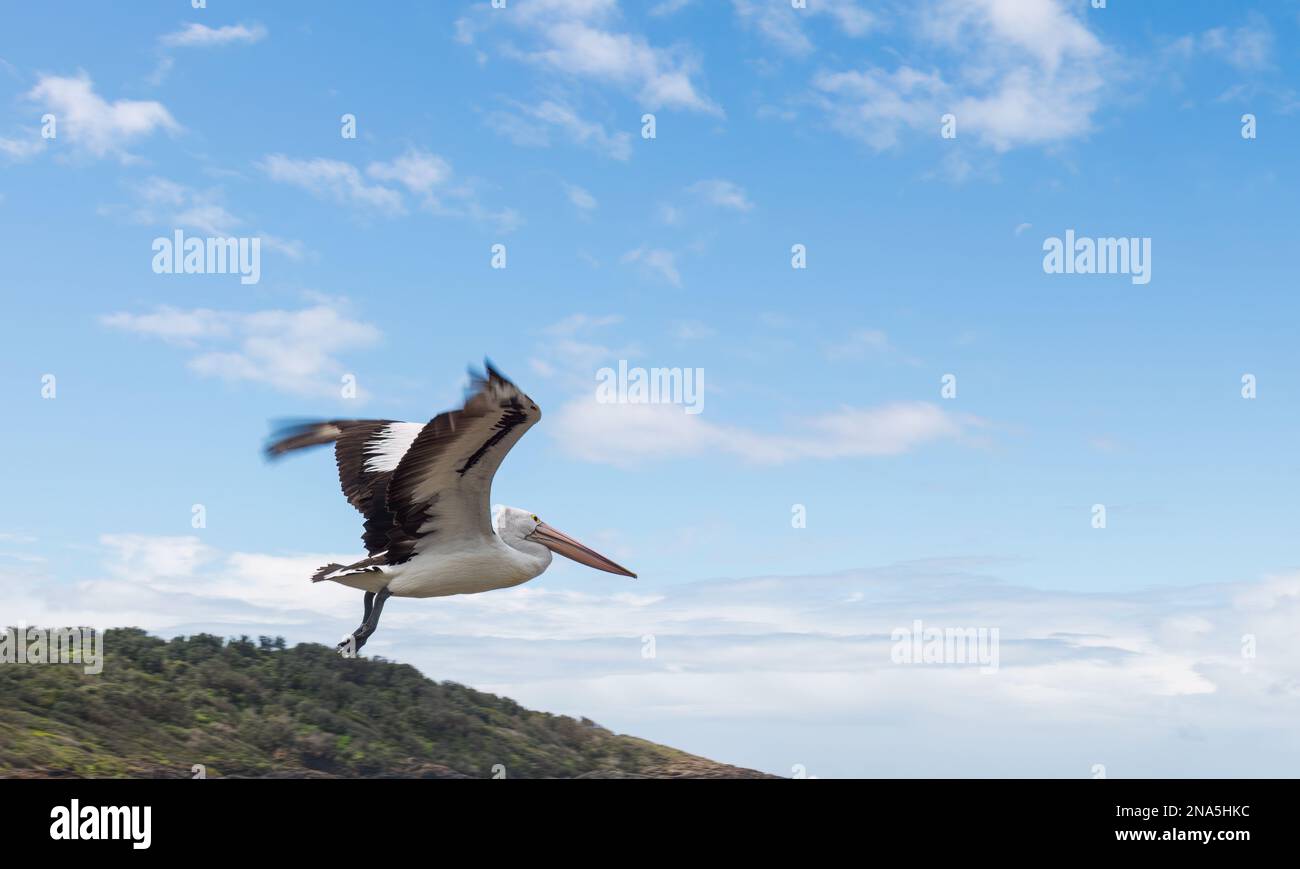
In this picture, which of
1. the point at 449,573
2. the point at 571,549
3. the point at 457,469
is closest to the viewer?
the point at 457,469

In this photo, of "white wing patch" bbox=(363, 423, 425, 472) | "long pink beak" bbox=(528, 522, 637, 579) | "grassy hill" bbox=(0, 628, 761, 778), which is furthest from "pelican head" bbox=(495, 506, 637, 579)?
"grassy hill" bbox=(0, 628, 761, 778)

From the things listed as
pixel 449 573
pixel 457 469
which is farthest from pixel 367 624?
pixel 457 469

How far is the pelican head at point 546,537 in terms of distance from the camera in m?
15.9

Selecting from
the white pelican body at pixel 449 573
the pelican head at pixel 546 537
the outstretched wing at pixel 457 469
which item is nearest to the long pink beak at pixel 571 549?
the pelican head at pixel 546 537

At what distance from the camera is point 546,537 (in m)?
16.1

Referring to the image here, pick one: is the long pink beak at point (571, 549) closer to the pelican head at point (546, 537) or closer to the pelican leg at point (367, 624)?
the pelican head at point (546, 537)

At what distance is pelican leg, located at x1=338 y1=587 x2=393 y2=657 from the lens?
13.5 m

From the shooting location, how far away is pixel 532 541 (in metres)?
16.1

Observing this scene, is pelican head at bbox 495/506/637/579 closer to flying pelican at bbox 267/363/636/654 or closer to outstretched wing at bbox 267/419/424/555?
flying pelican at bbox 267/363/636/654

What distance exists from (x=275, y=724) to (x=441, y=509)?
350 cm

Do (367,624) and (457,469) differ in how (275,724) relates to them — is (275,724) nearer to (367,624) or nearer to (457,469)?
(367,624)
